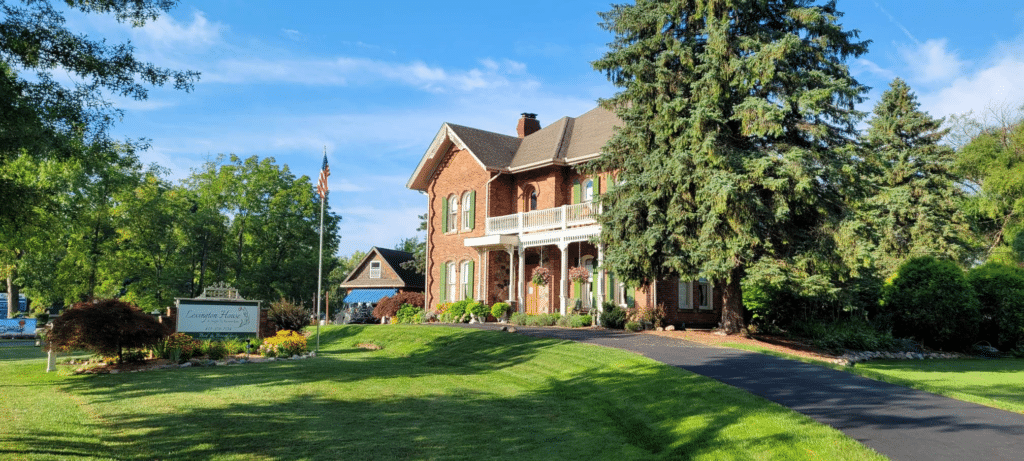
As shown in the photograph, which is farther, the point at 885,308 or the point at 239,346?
the point at 885,308

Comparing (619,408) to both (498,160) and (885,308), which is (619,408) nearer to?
(885,308)

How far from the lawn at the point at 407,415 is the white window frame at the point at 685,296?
9.93 meters

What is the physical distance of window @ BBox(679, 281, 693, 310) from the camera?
82.8 feet

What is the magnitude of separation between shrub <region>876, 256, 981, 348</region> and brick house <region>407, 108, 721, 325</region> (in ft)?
19.7

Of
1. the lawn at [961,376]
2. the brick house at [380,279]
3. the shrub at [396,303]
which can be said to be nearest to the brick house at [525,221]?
the shrub at [396,303]

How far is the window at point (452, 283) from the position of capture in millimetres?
32531

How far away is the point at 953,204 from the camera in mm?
33906

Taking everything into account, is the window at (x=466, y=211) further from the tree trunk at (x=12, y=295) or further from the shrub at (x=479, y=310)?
the tree trunk at (x=12, y=295)

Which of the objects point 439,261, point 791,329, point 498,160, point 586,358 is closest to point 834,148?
point 791,329

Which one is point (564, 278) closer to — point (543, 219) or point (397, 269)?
point (543, 219)

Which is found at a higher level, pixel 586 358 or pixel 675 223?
pixel 675 223

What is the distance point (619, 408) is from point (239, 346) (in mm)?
11484

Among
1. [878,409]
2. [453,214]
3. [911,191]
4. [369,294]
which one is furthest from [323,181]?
[911,191]

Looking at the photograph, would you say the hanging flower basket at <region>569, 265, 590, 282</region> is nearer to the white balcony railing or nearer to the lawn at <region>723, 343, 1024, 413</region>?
the white balcony railing
